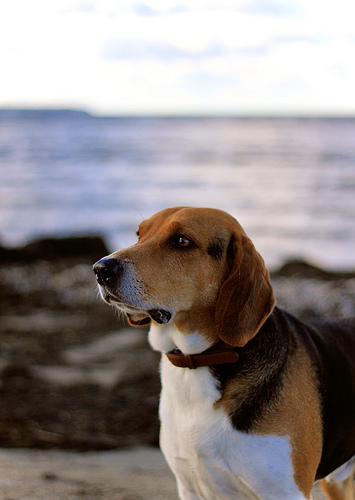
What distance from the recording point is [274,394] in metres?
3.34

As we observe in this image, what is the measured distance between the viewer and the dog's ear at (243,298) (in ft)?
10.7

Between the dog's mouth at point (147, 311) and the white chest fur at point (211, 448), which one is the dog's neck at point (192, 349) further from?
the dog's mouth at point (147, 311)

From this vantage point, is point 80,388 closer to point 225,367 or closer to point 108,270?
point 225,367

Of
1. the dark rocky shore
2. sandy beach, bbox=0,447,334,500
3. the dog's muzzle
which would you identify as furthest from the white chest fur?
the dark rocky shore

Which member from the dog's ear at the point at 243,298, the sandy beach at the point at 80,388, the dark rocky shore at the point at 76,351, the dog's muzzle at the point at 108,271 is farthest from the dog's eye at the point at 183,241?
the dark rocky shore at the point at 76,351

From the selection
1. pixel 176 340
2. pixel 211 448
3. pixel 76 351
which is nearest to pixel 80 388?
pixel 76 351

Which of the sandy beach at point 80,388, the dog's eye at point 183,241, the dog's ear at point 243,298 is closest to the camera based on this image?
the dog's ear at point 243,298

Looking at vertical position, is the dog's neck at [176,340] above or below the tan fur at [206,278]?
below

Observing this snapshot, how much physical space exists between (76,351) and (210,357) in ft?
15.0

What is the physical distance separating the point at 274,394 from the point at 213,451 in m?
0.45

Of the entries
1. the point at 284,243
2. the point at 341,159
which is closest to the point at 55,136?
the point at 341,159

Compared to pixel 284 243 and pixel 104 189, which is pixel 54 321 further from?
pixel 104 189

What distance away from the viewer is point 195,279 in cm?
335

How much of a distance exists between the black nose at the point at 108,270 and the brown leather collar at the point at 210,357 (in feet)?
2.06
